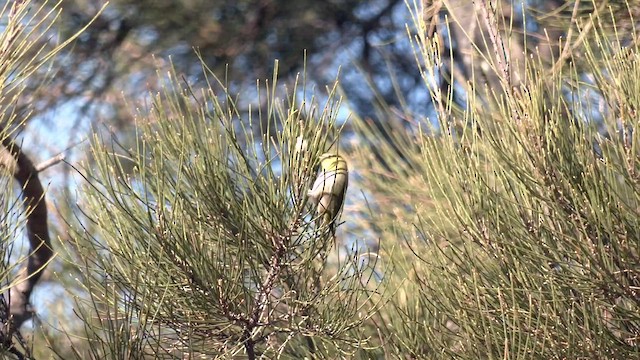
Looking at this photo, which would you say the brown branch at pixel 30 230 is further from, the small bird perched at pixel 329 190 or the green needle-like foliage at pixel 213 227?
the small bird perched at pixel 329 190

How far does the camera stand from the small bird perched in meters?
0.94

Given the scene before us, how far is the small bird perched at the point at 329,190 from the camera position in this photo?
36.9 inches

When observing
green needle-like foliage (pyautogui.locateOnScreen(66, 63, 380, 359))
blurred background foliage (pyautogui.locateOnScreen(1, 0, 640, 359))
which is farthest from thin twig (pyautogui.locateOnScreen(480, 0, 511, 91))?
green needle-like foliage (pyautogui.locateOnScreen(66, 63, 380, 359))

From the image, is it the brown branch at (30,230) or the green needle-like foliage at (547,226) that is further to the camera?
the brown branch at (30,230)

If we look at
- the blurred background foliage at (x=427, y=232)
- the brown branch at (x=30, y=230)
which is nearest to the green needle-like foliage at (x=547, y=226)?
the blurred background foliage at (x=427, y=232)

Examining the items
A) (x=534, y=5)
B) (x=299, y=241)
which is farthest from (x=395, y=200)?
(x=299, y=241)

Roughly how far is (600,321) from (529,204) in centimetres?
13

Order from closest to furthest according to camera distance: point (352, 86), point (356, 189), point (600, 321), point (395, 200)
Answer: point (600, 321), point (395, 200), point (356, 189), point (352, 86)

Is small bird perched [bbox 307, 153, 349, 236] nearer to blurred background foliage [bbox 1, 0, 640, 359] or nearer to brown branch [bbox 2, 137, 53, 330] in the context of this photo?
blurred background foliage [bbox 1, 0, 640, 359]

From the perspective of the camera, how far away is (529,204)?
3.05 feet

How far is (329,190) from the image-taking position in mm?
947

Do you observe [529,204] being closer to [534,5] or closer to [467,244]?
[467,244]

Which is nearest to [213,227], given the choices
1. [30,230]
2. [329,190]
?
[329,190]

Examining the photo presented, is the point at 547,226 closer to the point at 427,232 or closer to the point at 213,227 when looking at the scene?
the point at 427,232
